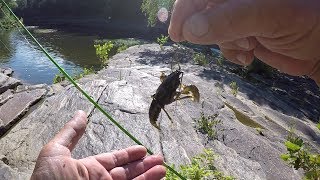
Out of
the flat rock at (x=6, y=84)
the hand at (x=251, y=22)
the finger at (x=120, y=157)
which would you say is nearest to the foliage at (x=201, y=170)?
the finger at (x=120, y=157)

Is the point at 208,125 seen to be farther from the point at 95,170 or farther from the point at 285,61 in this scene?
the point at 285,61

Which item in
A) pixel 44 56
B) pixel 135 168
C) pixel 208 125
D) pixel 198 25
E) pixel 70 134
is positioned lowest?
pixel 44 56

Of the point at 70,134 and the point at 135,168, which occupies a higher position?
the point at 70,134

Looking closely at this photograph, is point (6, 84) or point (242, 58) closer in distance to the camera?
point (242, 58)

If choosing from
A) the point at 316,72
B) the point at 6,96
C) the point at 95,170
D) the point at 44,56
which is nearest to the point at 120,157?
the point at 95,170

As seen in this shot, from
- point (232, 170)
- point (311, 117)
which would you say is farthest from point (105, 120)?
point (311, 117)

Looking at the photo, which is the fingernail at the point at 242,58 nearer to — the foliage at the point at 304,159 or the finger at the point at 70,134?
the foliage at the point at 304,159

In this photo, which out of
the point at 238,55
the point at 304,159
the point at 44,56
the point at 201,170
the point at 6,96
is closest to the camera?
the point at 238,55
